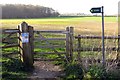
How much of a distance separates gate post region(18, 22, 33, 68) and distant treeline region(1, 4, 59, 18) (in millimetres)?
59791

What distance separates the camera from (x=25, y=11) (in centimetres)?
7562

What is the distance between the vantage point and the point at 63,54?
1177cm

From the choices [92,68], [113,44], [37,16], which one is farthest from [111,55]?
[37,16]

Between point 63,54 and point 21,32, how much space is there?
2.03 meters

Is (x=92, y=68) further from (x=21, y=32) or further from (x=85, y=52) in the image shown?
(x=21, y=32)

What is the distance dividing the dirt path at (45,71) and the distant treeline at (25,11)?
195 ft

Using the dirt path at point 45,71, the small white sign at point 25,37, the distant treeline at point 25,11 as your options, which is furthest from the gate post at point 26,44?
the distant treeline at point 25,11

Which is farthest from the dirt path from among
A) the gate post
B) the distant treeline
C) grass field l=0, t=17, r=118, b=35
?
the distant treeline

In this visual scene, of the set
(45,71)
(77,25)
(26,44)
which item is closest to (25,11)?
(77,25)

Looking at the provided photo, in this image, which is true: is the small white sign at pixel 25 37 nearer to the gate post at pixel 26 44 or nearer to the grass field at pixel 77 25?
the gate post at pixel 26 44

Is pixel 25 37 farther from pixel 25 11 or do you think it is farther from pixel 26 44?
pixel 25 11

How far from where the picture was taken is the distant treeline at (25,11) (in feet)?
234

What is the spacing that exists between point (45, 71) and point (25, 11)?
6612cm

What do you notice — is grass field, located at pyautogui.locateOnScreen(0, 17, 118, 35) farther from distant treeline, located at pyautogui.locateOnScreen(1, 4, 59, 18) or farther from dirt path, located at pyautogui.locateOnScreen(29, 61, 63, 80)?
distant treeline, located at pyautogui.locateOnScreen(1, 4, 59, 18)
